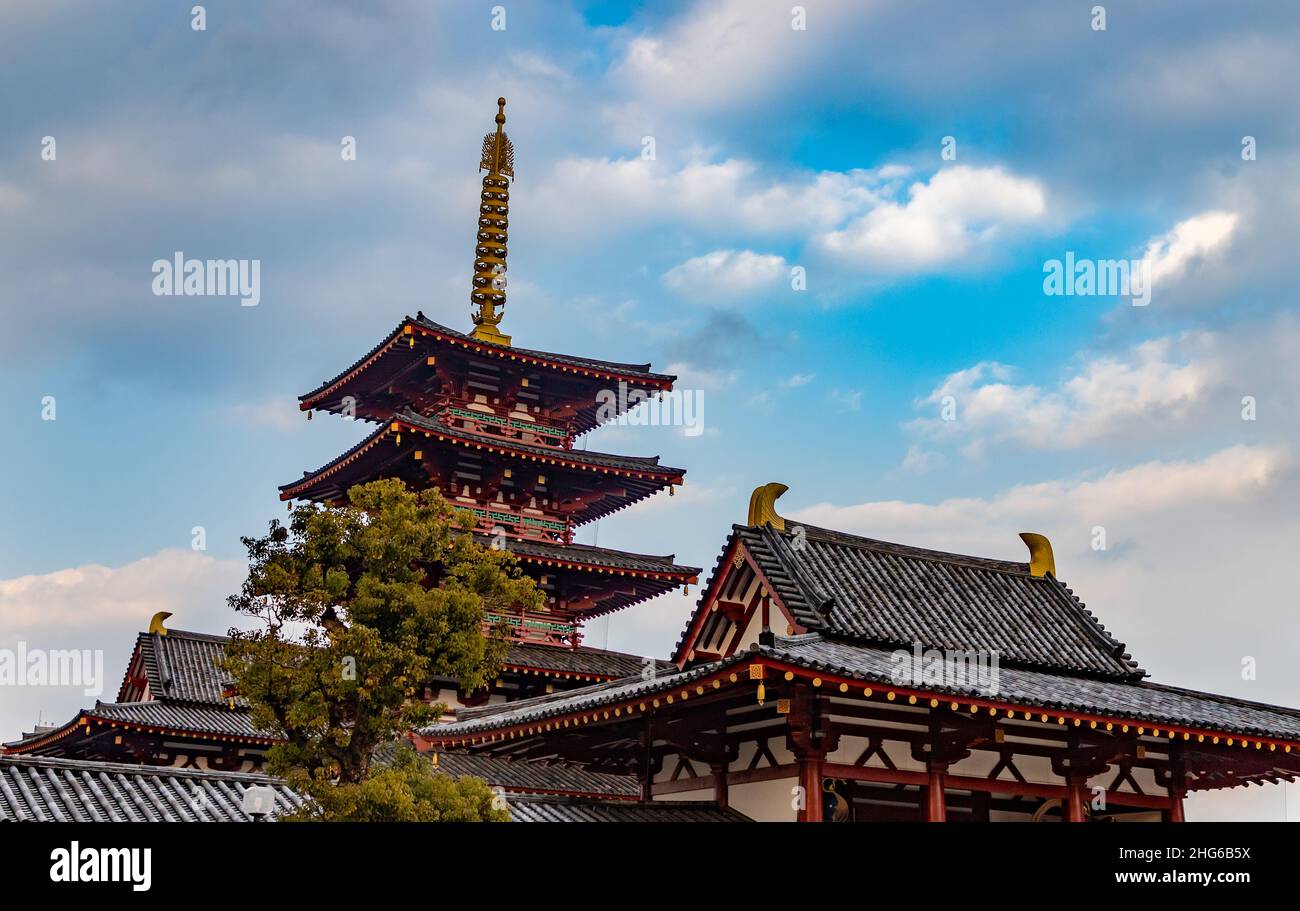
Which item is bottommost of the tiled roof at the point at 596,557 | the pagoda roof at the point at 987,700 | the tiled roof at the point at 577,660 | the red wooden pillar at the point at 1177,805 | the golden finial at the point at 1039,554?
the red wooden pillar at the point at 1177,805

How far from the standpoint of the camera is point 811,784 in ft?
67.5

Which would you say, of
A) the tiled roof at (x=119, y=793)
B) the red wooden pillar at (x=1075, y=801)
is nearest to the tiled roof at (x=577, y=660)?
the red wooden pillar at (x=1075, y=801)

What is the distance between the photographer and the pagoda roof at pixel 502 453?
37062mm

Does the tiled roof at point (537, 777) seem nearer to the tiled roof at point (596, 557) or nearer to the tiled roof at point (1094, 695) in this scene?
the tiled roof at point (596, 557)

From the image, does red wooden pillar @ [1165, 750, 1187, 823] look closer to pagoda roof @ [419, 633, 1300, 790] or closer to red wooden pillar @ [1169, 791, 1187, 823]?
red wooden pillar @ [1169, 791, 1187, 823]

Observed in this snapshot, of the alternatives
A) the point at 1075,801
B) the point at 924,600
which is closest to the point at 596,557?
the point at 924,600

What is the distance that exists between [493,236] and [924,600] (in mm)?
23033

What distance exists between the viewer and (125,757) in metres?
37.6

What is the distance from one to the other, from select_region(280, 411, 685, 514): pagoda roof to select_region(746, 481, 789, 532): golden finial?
13.2m

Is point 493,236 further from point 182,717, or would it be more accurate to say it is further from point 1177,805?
point 1177,805

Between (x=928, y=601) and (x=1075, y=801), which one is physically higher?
(x=928, y=601)

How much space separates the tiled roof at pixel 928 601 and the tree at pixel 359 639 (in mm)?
6860
